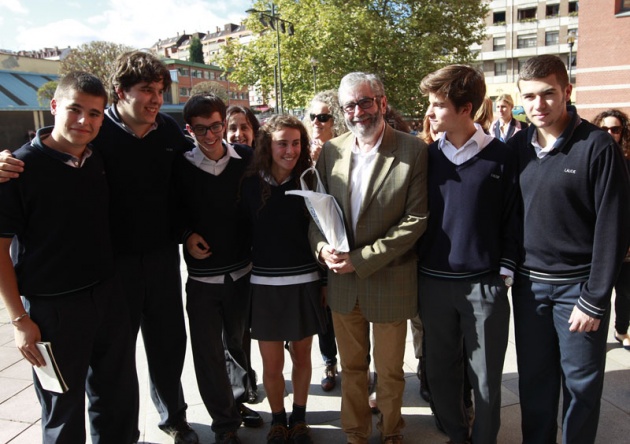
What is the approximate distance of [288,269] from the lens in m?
2.79

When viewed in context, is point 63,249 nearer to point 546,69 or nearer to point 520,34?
point 546,69

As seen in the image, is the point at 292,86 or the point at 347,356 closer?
the point at 347,356

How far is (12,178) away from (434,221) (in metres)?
2.19

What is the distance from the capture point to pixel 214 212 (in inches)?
113

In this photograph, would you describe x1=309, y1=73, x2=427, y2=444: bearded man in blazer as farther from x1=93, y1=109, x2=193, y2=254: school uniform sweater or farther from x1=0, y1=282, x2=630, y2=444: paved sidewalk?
x1=93, y1=109, x2=193, y2=254: school uniform sweater

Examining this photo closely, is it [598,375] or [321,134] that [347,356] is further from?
[321,134]

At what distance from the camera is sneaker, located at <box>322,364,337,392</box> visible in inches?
143

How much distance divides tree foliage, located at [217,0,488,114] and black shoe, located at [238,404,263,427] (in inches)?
838

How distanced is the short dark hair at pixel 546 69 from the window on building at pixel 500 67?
53.2 m

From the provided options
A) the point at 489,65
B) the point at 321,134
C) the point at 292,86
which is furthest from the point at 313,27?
the point at 489,65

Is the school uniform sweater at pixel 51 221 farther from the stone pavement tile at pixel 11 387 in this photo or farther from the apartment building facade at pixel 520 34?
the apartment building facade at pixel 520 34

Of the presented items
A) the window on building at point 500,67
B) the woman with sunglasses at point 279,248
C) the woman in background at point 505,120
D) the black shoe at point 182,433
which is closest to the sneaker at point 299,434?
the woman with sunglasses at point 279,248

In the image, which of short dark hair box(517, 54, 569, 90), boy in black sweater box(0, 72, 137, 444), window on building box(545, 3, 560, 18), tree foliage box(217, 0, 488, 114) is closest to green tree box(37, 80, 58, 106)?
tree foliage box(217, 0, 488, 114)

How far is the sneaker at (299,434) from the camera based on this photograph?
9.50 feet
